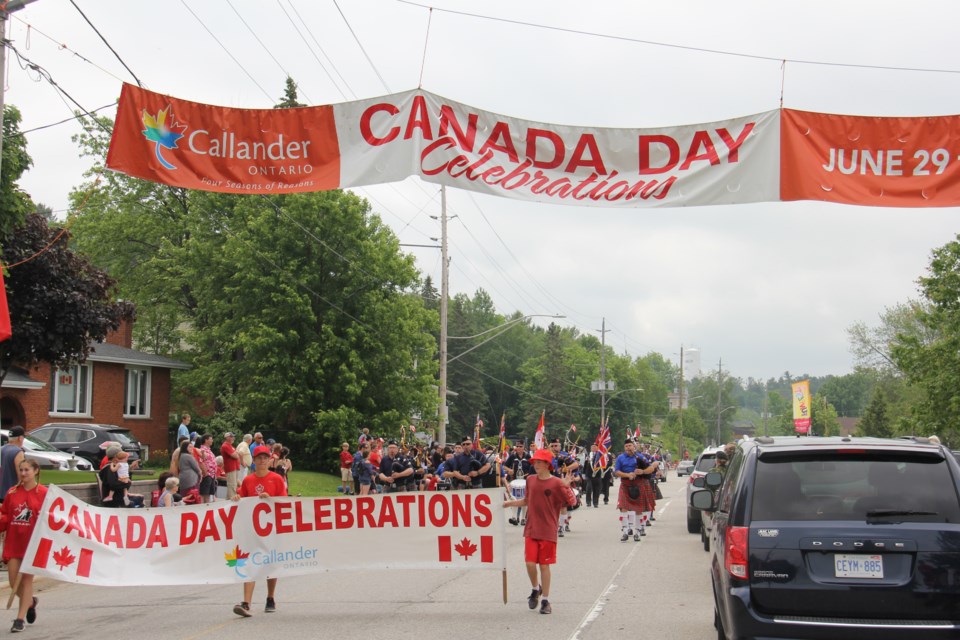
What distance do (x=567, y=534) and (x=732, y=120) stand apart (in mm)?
11982

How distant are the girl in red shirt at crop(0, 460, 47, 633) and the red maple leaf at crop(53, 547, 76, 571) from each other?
353mm

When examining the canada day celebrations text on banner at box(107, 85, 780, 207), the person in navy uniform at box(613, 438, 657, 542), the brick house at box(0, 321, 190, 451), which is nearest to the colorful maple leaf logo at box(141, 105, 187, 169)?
the canada day celebrations text on banner at box(107, 85, 780, 207)

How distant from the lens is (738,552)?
676 centimetres

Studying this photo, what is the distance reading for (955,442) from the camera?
48.5 m

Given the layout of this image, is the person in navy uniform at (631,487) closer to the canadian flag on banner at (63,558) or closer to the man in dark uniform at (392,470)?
the man in dark uniform at (392,470)

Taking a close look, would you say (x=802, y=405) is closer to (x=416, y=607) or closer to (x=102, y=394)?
(x=102, y=394)

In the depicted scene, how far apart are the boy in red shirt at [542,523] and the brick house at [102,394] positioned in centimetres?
2538

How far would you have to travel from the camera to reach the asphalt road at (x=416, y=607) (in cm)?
959

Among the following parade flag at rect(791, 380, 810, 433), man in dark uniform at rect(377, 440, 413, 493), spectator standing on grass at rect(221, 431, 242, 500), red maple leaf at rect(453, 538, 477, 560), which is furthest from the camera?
parade flag at rect(791, 380, 810, 433)

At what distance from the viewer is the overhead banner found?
33.0ft

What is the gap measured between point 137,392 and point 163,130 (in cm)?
3304

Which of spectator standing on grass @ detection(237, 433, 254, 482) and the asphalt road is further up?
spectator standing on grass @ detection(237, 433, 254, 482)

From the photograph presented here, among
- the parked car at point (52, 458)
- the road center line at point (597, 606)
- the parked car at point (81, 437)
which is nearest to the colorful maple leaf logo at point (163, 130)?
the road center line at point (597, 606)

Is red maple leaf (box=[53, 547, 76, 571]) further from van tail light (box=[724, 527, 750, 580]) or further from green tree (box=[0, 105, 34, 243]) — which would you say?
green tree (box=[0, 105, 34, 243])
